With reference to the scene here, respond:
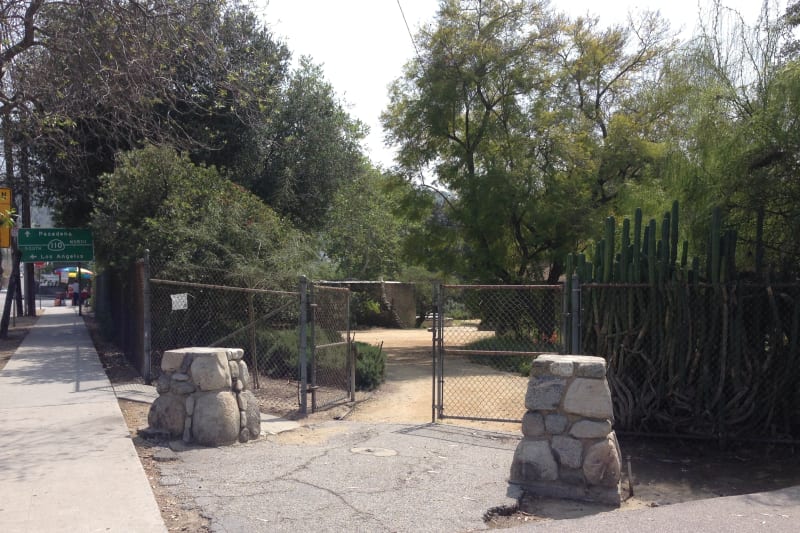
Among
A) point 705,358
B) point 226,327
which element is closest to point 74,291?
point 226,327

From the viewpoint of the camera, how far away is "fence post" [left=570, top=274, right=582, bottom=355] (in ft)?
28.8

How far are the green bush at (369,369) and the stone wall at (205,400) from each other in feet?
14.4

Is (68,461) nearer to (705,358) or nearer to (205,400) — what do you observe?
(205,400)

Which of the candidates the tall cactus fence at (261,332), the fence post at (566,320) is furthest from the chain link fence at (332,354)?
the fence post at (566,320)

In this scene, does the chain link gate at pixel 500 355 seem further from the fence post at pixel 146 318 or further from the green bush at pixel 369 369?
the fence post at pixel 146 318

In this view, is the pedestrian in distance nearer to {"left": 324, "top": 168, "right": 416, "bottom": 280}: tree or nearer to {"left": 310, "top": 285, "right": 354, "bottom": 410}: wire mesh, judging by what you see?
{"left": 324, "top": 168, "right": 416, "bottom": 280}: tree

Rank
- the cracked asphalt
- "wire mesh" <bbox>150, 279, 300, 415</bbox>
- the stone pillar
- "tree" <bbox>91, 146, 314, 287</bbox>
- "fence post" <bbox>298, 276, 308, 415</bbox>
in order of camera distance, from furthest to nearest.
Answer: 1. "tree" <bbox>91, 146, 314, 287</bbox>
2. "wire mesh" <bbox>150, 279, 300, 415</bbox>
3. "fence post" <bbox>298, 276, 308, 415</bbox>
4. the stone pillar
5. the cracked asphalt

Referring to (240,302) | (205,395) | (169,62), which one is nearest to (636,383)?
(205,395)

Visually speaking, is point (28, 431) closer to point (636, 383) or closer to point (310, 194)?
point (636, 383)

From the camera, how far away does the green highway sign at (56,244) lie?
20641 millimetres

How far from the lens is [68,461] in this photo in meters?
7.15

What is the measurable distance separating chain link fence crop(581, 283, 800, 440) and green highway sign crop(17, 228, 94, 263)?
16051mm

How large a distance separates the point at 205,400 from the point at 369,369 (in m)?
5.26

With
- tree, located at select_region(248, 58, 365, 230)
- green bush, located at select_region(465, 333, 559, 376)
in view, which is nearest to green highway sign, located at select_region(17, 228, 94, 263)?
tree, located at select_region(248, 58, 365, 230)
